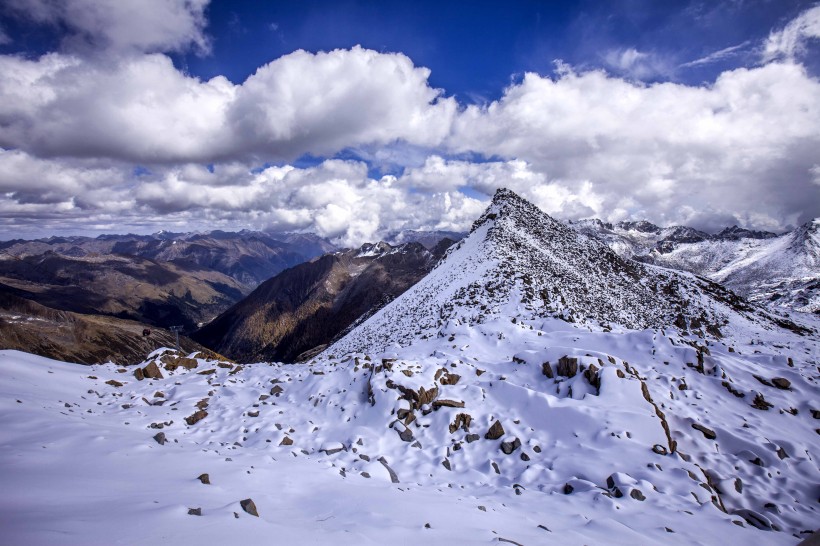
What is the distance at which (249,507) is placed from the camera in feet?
23.2

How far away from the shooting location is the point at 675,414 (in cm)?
1455

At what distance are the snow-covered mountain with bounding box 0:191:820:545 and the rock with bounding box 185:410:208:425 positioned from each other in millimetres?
72

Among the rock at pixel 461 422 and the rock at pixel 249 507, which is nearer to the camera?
the rock at pixel 249 507

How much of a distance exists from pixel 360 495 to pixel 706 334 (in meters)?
54.0

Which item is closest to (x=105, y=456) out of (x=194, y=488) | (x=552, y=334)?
(x=194, y=488)

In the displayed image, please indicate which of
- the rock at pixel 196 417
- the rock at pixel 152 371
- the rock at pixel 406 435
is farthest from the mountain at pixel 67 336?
the rock at pixel 406 435

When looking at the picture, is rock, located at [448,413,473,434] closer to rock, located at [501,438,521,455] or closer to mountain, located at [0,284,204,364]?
rock, located at [501,438,521,455]

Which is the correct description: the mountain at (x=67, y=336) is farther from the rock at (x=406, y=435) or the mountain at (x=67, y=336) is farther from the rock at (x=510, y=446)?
the rock at (x=510, y=446)

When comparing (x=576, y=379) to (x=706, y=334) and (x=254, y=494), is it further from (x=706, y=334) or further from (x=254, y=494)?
(x=706, y=334)

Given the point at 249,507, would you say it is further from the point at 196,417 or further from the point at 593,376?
the point at 593,376

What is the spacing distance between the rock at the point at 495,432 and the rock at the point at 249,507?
30.5 ft

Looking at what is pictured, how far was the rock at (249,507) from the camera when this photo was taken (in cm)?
700

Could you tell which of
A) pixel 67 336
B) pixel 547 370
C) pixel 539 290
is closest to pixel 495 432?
pixel 547 370

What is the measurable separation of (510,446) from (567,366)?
5.64 m
